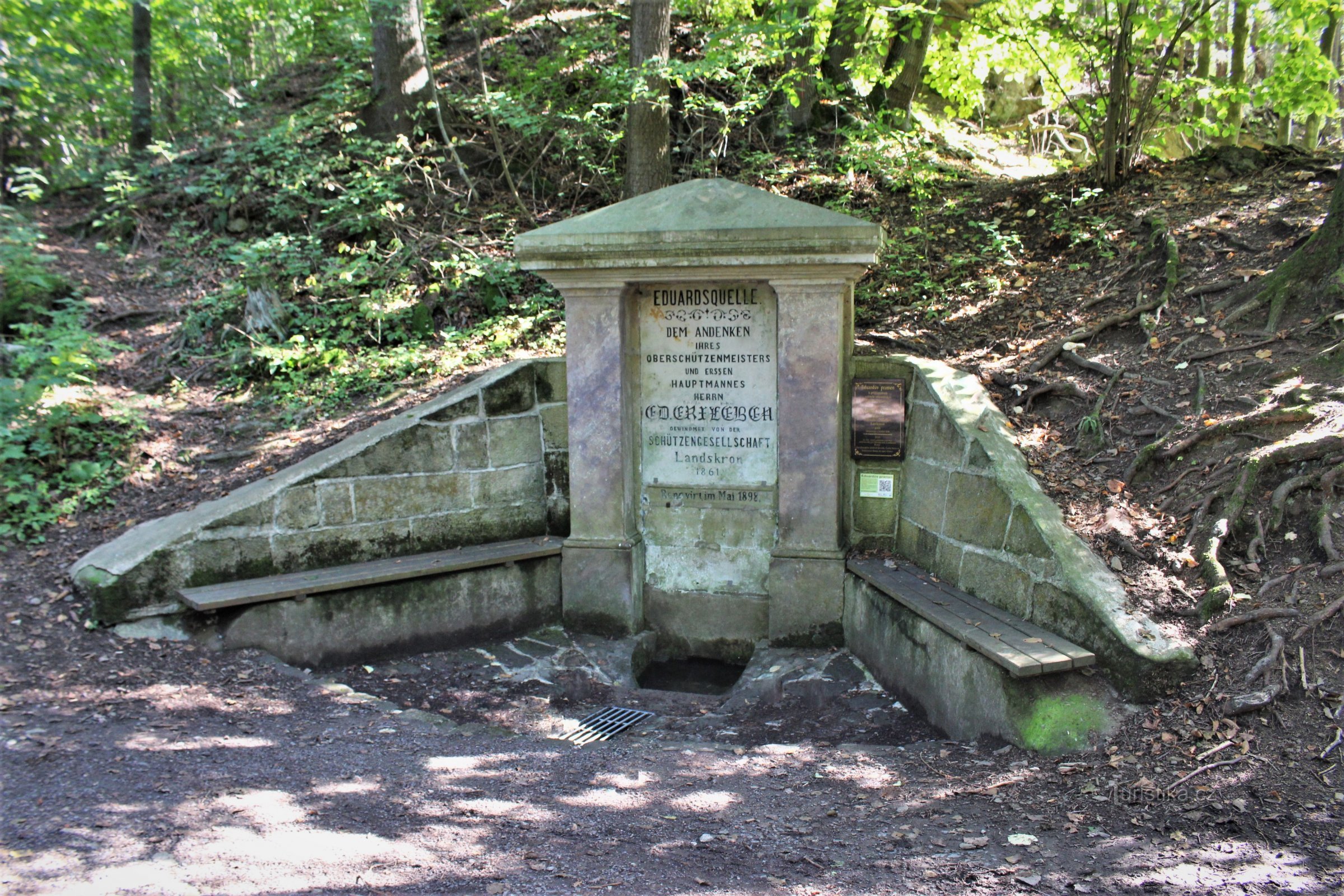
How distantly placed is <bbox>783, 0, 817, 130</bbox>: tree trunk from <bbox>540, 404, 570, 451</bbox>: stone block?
5.25 meters

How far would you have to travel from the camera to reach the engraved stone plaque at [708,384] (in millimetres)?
5918

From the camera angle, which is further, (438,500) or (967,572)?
(438,500)

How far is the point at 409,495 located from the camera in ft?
19.8

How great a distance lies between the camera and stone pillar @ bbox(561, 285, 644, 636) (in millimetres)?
5898

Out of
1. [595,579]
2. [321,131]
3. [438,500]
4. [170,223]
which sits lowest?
[595,579]

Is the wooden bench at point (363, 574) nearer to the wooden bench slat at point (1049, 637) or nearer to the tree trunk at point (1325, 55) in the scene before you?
the wooden bench slat at point (1049, 637)

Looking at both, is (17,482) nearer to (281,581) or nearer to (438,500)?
(281,581)

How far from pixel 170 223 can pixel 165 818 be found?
31.2ft

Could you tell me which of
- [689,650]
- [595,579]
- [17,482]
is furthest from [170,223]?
[689,650]

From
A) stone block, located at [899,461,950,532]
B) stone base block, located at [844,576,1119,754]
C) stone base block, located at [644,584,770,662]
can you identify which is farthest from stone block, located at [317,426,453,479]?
stone block, located at [899,461,950,532]

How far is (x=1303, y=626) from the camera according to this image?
12.2 feet

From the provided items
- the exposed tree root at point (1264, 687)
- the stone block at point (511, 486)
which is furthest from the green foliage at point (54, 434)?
the exposed tree root at point (1264, 687)

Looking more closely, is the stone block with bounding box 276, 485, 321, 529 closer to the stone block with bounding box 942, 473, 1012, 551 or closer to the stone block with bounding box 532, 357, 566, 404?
the stone block with bounding box 532, 357, 566, 404

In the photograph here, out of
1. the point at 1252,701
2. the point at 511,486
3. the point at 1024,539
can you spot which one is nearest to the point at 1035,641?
the point at 1024,539
